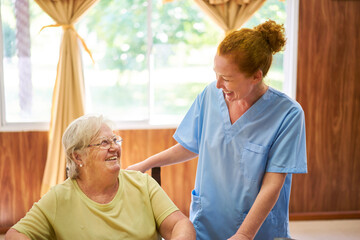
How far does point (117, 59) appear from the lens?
3500mm

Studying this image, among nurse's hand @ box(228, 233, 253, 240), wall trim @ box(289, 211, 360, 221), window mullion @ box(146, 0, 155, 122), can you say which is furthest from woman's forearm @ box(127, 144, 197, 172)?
wall trim @ box(289, 211, 360, 221)

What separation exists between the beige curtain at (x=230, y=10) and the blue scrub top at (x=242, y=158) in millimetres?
1673

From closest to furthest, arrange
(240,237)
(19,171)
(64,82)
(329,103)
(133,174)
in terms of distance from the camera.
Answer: (240,237), (133,174), (64,82), (19,171), (329,103)

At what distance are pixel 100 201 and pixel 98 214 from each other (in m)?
0.07

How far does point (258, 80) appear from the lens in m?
1.62

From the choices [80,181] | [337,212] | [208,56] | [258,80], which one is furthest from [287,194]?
[337,212]

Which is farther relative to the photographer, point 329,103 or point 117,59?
point 329,103

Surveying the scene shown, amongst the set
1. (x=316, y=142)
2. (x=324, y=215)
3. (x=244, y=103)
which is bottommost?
(x=324, y=215)

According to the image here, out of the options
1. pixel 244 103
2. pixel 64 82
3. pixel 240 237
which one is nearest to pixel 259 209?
pixel 240 237

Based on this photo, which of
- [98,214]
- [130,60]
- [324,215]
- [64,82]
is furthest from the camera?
[324,215]

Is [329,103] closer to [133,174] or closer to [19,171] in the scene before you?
[133,174]

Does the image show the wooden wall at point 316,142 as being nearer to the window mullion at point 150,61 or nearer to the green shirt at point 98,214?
the window mullion at point 150,61

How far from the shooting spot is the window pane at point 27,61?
10.9ft

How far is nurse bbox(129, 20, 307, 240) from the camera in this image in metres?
1.56
